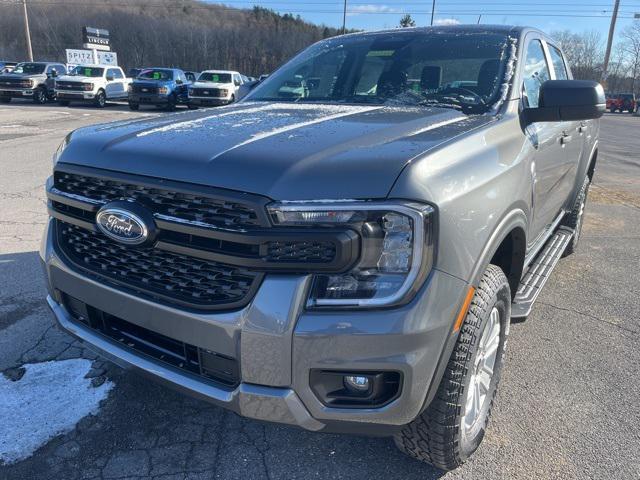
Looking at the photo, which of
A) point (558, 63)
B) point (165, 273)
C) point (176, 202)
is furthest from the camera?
point (558, 63)

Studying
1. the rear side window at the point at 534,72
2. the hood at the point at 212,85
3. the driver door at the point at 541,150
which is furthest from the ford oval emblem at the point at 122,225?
the hood at the point at 212,85

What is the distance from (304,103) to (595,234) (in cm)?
482

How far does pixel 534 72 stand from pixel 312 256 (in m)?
2.44

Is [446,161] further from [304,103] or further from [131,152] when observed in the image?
[304,103]

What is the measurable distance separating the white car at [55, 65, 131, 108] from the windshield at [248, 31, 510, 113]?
72.4ft

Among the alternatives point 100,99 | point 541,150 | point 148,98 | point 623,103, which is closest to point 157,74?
point 148,98

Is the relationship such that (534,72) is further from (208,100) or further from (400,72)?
(208,100)

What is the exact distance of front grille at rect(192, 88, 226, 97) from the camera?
2247 centimetres

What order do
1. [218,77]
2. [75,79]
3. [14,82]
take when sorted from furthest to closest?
[218,77]
[14,82]
[75,79]

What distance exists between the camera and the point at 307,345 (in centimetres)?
168

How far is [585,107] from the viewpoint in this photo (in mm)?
2645

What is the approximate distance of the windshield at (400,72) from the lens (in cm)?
295

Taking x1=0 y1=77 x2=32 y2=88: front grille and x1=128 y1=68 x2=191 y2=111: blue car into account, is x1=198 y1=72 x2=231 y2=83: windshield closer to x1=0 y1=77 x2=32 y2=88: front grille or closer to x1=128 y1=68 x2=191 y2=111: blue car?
x1=128 y1=68 x2=191 y2=111: blue car

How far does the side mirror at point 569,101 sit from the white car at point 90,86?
23845 millimetres
